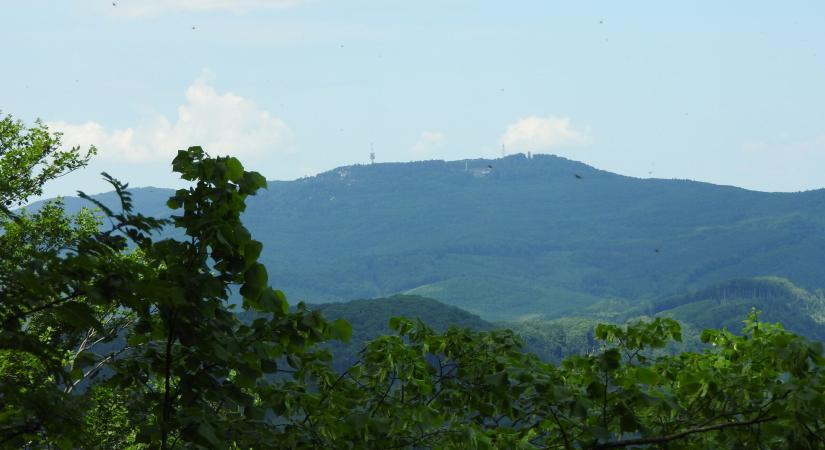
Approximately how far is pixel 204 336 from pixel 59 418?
0.95 meters

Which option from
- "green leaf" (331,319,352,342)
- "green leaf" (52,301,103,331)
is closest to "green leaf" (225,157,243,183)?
"green leaf" (331,319,352,342)

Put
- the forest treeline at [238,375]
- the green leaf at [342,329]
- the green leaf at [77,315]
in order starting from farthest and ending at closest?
the green leaf at [342,329] → the forest treeline at [238,375] → the green leaf at [77,315]

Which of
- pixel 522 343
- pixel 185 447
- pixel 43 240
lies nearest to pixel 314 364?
pixel 522 343

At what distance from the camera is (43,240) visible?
29641mm

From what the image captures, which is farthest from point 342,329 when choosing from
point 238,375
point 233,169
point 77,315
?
point 77,315

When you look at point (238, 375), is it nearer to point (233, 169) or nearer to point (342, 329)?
point (342, 329)

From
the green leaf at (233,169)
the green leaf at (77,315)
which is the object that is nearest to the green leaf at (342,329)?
the green leaf at (233,169)

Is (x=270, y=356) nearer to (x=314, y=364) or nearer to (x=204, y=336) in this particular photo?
(x=204, y=336)

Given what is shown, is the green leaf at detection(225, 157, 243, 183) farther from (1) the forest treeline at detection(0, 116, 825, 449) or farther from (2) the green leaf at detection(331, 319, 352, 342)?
(2) the green leaf at detection(331, 319, 352, 342)

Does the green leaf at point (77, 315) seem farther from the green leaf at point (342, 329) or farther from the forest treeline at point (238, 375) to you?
the green leaf at point (342, 329)

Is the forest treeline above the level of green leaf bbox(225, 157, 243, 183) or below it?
below

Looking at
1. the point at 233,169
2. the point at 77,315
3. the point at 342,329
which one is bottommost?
the point at 342,329

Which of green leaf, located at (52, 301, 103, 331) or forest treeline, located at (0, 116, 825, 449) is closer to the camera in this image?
green leaf, located at (52, 301, 103, 331)

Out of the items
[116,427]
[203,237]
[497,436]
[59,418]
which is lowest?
[116,427]
